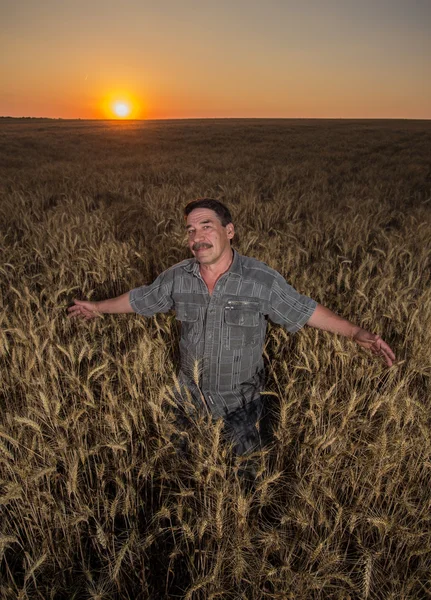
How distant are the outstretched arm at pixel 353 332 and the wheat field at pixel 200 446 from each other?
11cm

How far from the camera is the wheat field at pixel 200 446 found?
3.80 ft

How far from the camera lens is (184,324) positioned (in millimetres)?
2176

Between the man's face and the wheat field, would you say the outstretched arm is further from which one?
the man's face

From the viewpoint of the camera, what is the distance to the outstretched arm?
177cm

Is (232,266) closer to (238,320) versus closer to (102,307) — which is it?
(238,320)

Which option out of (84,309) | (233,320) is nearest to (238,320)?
(233,320)

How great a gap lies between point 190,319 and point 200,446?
3.17 feet

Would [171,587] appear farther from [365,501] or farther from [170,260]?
[170,260]

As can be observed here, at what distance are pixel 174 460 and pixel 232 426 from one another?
17.9 inches

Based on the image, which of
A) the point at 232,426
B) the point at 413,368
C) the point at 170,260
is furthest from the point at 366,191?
the point at 232,426

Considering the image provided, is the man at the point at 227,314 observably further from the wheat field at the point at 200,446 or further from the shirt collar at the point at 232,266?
the wheat field at the point at 200,446

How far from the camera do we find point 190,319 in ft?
→ 6.91

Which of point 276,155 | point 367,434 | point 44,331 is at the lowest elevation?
point 367,434

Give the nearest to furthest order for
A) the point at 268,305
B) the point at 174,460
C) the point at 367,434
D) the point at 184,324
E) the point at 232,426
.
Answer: the point at 174,460
the point at 367,434
the point at 232,426
the point at 268,305
the point at 184,324
